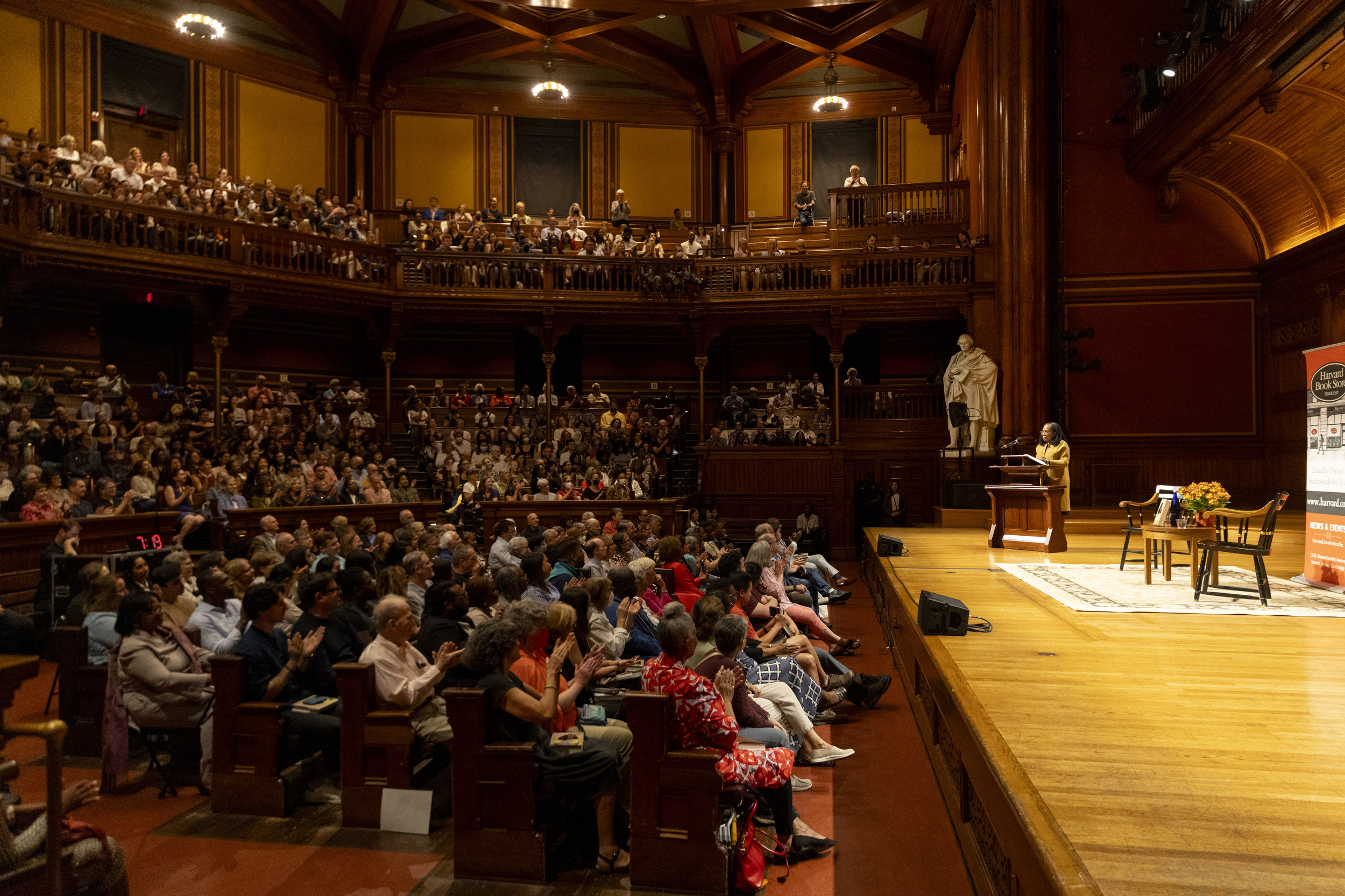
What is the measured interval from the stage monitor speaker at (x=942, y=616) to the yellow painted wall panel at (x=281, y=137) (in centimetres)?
1458

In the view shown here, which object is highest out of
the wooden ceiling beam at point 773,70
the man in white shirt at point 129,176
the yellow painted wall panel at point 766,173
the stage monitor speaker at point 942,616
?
the wooden ceiling beam at point 773,70

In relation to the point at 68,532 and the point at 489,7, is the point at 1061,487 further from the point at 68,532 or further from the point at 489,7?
the point at 489,7

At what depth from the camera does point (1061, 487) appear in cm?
830

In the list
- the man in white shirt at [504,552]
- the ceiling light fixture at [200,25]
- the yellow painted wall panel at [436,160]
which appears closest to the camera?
the man in white shirt at [504,552]

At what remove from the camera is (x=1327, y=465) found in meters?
5.64

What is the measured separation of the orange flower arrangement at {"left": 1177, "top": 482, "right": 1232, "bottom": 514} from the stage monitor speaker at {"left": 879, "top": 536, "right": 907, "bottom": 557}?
2875mm

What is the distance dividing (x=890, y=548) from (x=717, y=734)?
538 centimetres

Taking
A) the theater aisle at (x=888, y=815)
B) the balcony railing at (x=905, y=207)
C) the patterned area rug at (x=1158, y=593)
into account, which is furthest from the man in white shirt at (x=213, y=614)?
the balcony railing at (x=905, y=207)

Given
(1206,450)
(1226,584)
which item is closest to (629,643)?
(1226,584)

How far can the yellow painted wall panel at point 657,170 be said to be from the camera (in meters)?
17.8

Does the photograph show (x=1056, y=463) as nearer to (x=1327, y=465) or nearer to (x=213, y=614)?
(x=1327, y=465)

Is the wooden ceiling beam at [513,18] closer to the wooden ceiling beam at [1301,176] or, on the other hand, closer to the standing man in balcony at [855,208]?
the standing man in balcony at [855,208]

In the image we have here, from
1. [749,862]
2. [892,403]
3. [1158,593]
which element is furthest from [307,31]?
[749,862]

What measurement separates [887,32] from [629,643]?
14770mm
